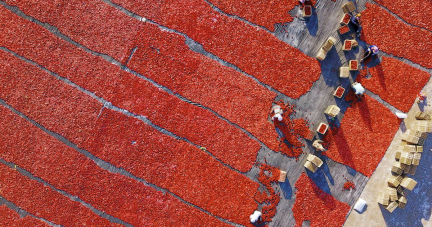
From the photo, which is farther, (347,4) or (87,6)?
(87,6)

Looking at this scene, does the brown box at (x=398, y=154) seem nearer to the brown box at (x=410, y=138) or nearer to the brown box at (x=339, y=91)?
the brown box at (x=410, y=138)

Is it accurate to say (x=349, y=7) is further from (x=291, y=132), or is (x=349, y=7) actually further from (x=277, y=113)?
(x=291, y=132)

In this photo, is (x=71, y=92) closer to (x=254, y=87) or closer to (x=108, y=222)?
(x=108, y=222)

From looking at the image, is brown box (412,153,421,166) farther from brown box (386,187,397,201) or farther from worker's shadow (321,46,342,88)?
worker's shadow (321,46,342,88)

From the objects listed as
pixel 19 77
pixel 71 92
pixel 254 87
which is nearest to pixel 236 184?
pixel 254 87

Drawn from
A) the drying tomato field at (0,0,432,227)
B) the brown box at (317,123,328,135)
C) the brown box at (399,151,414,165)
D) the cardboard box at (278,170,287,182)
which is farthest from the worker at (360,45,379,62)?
the cardboard box at (278,170,287,182)

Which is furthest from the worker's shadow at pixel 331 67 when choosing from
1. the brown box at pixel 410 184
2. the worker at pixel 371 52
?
Answer: the brown box at pixel 410 184
